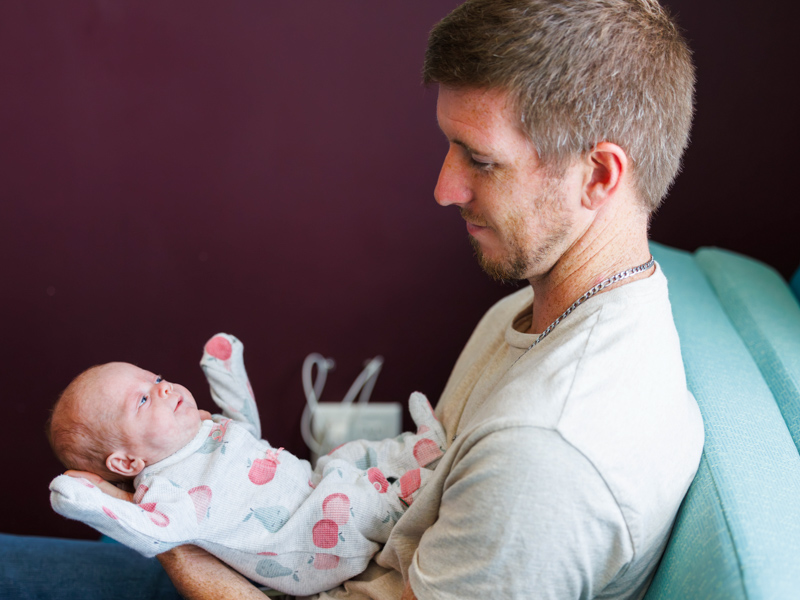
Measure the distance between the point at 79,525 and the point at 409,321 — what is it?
1.18 metres

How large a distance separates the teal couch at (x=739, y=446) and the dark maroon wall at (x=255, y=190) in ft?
1.90

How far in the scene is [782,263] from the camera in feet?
5.79

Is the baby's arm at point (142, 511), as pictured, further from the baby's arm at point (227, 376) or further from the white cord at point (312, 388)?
the white cord at point (312, 388)

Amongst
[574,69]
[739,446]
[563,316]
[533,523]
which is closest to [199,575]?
[533,523]

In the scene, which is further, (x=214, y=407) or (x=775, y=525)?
(x=214, y=407)

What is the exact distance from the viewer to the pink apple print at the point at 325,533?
96cm

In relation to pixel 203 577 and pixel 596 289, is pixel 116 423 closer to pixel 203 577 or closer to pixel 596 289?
pixel 203 577

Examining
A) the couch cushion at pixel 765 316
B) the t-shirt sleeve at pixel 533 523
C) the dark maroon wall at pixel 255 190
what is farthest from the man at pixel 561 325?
the dark maroon wall at pixel 255 190

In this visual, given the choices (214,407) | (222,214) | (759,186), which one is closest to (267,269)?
(222,214)

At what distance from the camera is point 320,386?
1941 mm

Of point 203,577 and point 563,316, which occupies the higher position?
point 563,316

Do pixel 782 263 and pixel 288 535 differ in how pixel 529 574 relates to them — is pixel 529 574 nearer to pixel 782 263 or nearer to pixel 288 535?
pixel 288 535

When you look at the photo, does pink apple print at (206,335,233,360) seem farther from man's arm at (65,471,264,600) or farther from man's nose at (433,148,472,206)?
man's nose at (433,148,472,206)

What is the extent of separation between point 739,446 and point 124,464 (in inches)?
36.7
